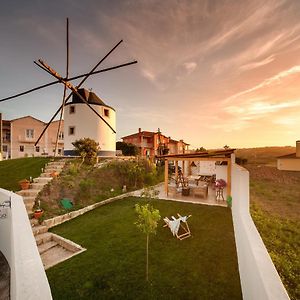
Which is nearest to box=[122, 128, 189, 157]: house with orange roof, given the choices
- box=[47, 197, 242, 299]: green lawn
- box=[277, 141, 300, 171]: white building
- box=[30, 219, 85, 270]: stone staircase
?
box=[47, 197, 242, 299]: green lawn

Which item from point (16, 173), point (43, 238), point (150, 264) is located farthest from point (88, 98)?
point (150, 264)

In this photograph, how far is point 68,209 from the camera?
12711 millimetres

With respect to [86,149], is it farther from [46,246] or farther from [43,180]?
[46,246]

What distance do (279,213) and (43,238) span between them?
1295 centimetres

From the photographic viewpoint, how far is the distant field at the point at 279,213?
6.33m

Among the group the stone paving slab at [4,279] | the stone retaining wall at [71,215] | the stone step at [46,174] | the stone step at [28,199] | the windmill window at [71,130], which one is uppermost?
the windmill window at [71,130]

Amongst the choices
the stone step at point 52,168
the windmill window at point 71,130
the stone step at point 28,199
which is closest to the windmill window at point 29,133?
the windmill window at point 71,130

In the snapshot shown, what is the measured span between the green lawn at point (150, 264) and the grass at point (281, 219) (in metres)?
1.40

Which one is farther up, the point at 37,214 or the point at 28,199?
the point at 28,199

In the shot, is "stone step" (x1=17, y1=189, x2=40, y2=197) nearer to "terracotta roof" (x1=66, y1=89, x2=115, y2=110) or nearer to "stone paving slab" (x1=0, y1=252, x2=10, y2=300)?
"stone paving slab" (x1=0, y1=252, x2=10, y2=300)

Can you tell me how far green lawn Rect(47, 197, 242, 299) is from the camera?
18.9 ft

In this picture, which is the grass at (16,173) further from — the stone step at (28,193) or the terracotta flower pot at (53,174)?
the terracotta flower pot at (53,174)

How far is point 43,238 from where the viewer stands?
9484 mm

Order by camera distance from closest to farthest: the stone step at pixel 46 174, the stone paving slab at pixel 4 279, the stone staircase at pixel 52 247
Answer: the stone paving slab at pixel 4 279 → the stone staircase at pixel 52 247 → the stone step at pixel 46 174
